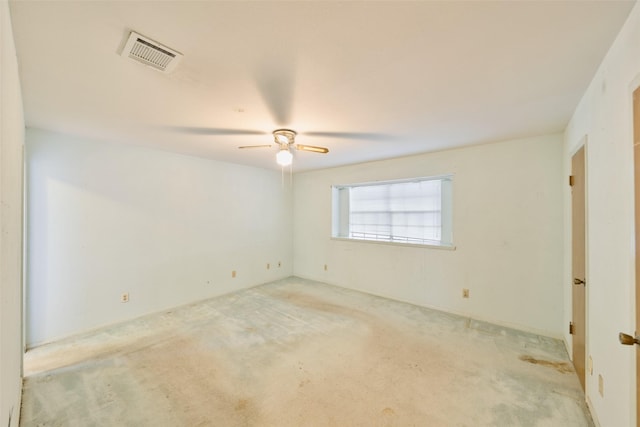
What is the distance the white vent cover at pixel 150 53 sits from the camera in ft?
4.19

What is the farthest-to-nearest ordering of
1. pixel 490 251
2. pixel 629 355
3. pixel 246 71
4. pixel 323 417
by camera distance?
pixel 490 251 → pixel 323 417 → pixel 246 71 → pixel 629 355

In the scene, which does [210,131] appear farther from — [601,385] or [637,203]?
[601,385]

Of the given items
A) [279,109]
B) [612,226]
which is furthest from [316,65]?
[612,226]

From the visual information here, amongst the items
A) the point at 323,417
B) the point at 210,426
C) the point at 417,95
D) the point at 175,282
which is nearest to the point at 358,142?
the point at 417,95

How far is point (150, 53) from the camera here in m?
1.38

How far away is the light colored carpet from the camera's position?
1.73m

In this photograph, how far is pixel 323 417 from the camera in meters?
1.71

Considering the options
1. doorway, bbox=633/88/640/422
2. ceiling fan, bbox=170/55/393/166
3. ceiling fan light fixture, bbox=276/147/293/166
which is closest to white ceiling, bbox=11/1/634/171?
ceiling fan, bbox=170/55/393/166

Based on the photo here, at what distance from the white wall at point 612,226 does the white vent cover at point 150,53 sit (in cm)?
222

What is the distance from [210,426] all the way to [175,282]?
2.56 m

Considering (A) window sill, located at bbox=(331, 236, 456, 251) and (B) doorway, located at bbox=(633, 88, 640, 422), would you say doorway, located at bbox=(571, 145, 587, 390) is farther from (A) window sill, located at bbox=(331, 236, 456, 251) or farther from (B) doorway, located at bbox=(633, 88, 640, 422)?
(A) window sill, located at bbox=(331, 236, 456, 251)

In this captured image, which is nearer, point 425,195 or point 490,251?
point 490,251

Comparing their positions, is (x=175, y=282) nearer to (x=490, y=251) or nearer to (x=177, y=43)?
(x=177, y=43)

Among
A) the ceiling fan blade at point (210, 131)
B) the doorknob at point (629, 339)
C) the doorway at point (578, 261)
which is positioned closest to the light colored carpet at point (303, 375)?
the doorway at point (578, 261)
